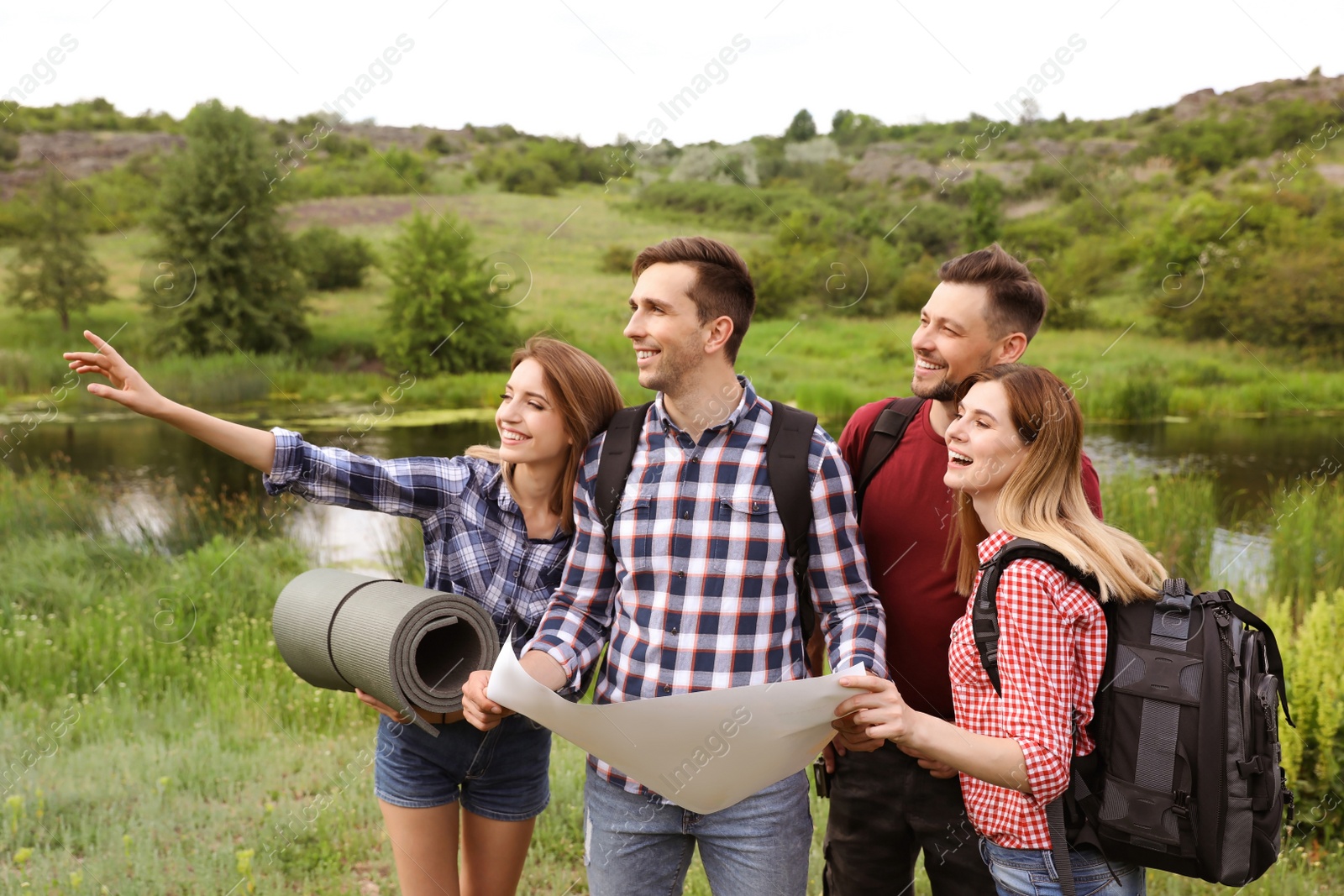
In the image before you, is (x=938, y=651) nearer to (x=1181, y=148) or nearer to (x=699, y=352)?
(x=699, y=352)

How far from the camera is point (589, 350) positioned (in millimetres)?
30844

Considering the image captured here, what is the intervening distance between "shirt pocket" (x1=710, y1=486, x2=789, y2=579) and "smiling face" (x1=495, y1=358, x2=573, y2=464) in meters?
0.61

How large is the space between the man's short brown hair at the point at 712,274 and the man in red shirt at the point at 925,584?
0.53 meters

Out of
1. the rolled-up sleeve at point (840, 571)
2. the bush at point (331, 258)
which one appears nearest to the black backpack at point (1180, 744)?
the rolled-up sleeve at point (840, 571)

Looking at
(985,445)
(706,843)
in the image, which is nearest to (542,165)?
(985,445)

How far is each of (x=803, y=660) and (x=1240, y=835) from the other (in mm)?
1046

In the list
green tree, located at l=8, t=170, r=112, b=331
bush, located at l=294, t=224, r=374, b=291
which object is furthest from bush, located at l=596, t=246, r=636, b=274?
green tree, located at l=8, t=170, r=112, b=331

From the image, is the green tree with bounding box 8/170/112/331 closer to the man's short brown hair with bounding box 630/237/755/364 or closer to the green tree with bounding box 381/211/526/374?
the green tree with bounding box 381/211/526/374

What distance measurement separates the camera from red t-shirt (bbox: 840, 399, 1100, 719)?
267 cm

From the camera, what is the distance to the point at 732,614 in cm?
245

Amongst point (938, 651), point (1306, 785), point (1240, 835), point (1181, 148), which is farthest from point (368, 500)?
point (1181, 148)

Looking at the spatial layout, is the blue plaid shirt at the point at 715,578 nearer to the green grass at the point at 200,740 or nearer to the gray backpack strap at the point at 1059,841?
the gray backpack strap at the point at 1059,841

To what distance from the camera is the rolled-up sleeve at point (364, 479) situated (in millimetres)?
2761

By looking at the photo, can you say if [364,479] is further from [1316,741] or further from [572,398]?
[1316,741]
